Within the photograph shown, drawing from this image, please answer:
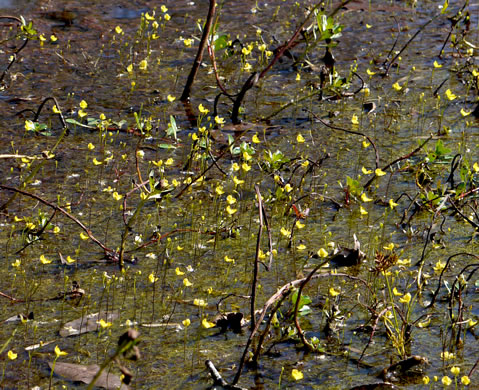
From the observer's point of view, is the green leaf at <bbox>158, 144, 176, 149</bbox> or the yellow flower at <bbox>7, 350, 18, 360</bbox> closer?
the yellow flower at <bbox>7, 350, 18, 360</bbox>

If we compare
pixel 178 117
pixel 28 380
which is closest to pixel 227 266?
pixel 28 380

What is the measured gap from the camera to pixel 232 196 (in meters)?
4.90

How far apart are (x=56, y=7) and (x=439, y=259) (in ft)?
16.1

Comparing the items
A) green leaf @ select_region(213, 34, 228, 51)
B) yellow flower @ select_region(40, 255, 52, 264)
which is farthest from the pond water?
Answer: green leaf @ select_region(213, 34, 228, 51)

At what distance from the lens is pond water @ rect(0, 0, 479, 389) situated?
11.7 feet

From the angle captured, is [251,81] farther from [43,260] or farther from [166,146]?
[43,260]

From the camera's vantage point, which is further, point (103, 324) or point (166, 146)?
point (166, 146)

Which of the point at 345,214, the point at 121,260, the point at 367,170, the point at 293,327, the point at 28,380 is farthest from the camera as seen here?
the point at 367,170

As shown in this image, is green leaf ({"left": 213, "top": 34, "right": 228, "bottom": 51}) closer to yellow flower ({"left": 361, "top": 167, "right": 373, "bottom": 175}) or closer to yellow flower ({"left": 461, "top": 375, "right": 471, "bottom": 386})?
yellow flower ({"left": 361, "top": 167, "right": 373, "bottom": 175})

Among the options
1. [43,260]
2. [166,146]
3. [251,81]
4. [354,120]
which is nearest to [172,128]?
[166,146]

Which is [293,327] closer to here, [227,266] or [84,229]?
[227,266]

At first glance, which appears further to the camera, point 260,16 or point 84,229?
point 260,16

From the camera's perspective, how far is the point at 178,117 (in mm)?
5895

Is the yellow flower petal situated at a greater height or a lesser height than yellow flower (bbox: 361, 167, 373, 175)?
greater
